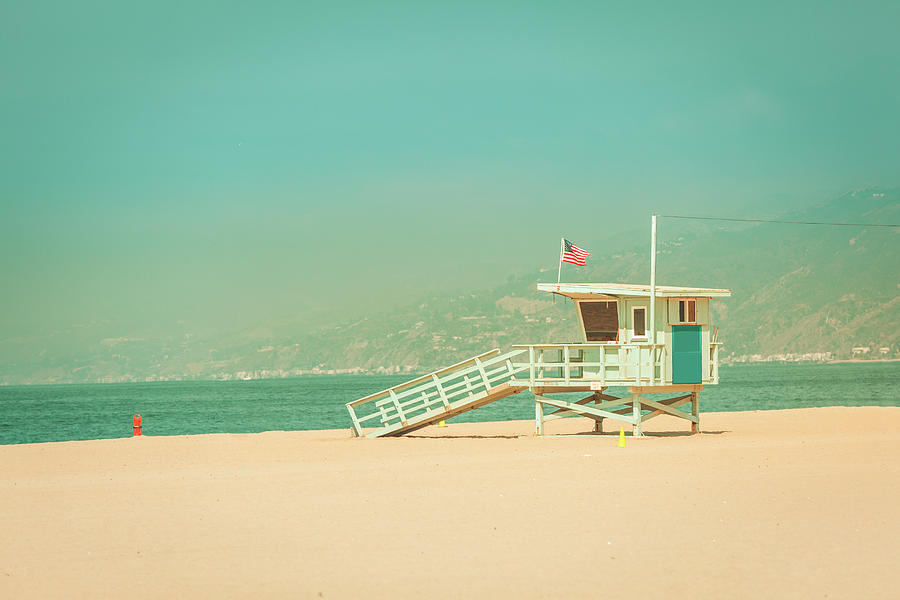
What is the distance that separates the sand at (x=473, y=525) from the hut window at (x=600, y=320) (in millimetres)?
4938

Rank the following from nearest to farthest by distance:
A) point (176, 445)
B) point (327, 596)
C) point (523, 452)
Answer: point (327, 596) < point (523, 452) < point (176, 445)

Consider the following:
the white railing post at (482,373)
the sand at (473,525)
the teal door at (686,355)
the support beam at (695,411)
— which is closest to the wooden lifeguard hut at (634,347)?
the teal door at (686,355)

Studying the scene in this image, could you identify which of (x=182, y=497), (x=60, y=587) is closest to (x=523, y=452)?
(x=182, y=497)

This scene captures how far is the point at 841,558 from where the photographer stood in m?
10.9

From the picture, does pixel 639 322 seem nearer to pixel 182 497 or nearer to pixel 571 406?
pixel 571 406

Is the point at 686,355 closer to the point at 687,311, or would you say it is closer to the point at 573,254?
the point at 687,311

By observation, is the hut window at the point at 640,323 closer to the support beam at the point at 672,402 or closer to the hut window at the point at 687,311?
the hut window at the point at 687,311

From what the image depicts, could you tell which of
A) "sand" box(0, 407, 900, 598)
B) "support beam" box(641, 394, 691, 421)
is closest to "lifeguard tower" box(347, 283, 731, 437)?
"support beam" box(641, 394, 691, 421)

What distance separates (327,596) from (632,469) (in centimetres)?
985

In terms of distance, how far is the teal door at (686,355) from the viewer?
2655cm

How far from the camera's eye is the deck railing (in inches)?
1033

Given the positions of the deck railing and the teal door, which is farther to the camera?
the teal door

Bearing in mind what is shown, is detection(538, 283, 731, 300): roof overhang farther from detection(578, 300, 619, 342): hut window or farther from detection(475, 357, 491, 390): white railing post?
detection(475, 357, 491, 390): white railing post

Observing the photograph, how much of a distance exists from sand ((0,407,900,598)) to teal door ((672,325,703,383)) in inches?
135
